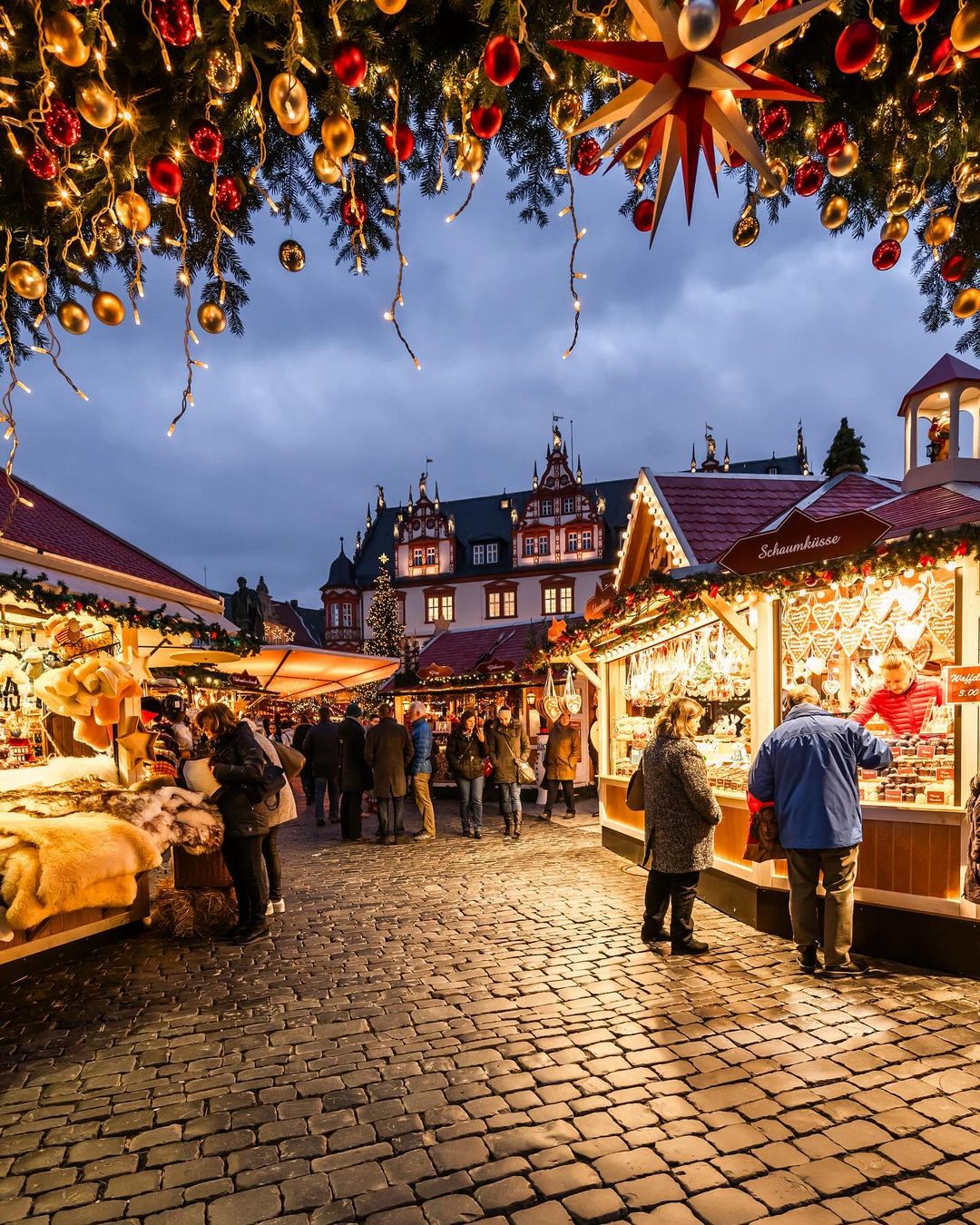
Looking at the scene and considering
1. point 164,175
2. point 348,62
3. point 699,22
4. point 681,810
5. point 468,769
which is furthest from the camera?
point 468,769

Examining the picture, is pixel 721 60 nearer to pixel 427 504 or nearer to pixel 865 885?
pixel 865 885

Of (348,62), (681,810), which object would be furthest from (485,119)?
(681,810)

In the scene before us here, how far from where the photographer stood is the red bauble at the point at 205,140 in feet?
8.32

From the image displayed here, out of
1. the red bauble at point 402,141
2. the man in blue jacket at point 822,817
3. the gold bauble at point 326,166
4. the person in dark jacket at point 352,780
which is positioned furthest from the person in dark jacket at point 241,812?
the person in dark jacket at point 352,780

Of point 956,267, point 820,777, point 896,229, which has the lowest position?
point 820,777

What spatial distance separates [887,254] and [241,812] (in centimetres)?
554

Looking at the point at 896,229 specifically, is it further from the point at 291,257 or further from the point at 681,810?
the point at 681,810

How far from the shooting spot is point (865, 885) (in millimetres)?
5398

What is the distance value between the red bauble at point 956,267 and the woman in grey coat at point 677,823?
129 inches

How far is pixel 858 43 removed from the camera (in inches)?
84.7

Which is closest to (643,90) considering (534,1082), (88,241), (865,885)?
(88,241)

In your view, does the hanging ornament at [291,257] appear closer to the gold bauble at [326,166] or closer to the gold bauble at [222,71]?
the gold bauble at [326,166]

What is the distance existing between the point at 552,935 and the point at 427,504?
3664 centimetres

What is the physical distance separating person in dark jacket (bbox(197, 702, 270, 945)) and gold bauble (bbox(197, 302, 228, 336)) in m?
3.51
